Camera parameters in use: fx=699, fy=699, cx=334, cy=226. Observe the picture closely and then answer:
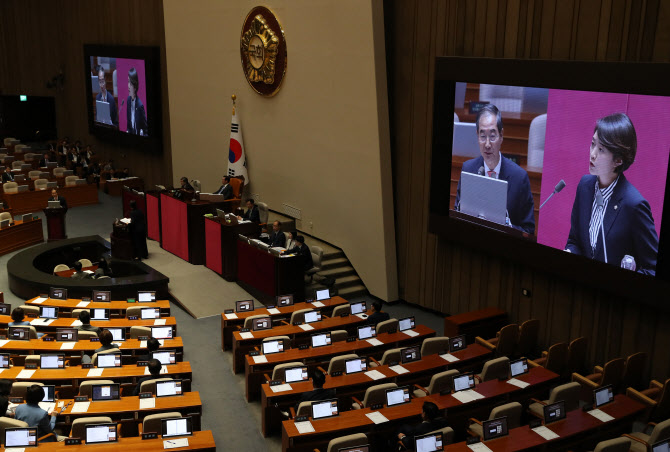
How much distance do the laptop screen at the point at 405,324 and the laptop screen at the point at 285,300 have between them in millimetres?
2026

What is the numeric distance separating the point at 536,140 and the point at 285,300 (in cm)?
468

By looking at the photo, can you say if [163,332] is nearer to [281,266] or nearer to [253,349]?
[253,349]

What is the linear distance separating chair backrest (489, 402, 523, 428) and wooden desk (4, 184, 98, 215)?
15482 mm

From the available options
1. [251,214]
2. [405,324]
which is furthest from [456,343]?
[251,214]

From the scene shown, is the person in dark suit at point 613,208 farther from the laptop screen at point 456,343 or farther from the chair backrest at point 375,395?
the chair backrest at point 375,395

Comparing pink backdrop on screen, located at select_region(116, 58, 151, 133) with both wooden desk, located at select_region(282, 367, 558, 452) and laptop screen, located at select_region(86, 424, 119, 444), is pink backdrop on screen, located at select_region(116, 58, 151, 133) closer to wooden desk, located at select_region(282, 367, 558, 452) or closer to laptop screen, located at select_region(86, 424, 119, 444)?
laptop screen, located at select_region(86, 424, 119, 444)

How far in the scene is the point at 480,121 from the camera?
10906mm

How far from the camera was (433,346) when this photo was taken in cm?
951

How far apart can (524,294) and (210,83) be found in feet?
32.9

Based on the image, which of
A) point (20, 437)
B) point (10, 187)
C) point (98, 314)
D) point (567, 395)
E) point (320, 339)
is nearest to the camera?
point (20, 437)

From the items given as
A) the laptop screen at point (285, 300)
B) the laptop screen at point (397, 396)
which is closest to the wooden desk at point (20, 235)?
the laptop screen at point (285, 300)

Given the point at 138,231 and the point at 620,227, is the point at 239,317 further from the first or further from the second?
the point at 620,227

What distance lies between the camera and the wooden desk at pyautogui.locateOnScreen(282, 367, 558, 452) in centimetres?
729

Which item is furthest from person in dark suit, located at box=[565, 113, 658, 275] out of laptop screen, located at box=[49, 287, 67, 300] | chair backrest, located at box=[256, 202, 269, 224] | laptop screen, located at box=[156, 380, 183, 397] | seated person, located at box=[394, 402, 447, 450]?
laptop screen, located at box=[49, 287, 67, 300]
